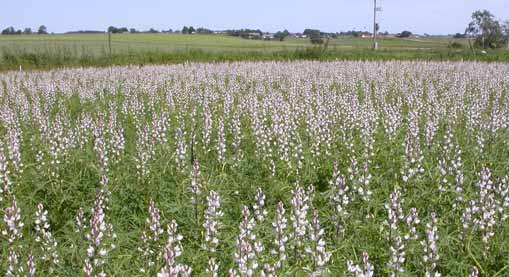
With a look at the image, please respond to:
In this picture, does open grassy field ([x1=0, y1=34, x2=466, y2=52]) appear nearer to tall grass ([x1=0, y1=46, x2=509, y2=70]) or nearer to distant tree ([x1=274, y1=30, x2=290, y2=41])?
tall grass ([x1=0, y1=46, x2=509, y2=70])

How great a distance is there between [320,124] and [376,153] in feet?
3.21

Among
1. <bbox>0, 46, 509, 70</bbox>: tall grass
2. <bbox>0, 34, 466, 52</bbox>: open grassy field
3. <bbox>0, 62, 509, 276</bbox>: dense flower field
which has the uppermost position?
<bbox>0, 34, 466, 52</bbox>: open grassy field

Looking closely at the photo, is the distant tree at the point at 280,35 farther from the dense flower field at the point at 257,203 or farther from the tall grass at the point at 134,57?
the dense flower field at the point at 257,203

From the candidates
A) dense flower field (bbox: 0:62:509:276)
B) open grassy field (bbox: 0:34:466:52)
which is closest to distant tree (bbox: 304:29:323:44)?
open grassy field (bbox: 0:34:466:52)

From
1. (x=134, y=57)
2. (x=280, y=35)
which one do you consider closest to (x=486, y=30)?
(x=280, y=35)

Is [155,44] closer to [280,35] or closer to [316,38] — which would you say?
[316,38]

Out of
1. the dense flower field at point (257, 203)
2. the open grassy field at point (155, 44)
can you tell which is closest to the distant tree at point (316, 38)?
the open grassy field at point (155, 44)

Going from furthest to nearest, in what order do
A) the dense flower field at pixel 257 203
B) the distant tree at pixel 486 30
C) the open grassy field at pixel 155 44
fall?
1. the distant tree at pixel 486 30
2. the open grassy field at pixel 155 44
3. the dense flower field at pixel 257 203

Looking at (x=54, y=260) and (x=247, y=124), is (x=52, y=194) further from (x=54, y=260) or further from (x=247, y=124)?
(x=247, y=124)

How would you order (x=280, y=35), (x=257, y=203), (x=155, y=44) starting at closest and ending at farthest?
1. (x=257, y=203)
2. (x=155, y=44)
3. (x=280, y=35)

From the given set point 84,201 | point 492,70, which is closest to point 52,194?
point 84,201

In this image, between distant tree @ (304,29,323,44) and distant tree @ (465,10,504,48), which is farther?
distant tree @ (465,10,504,48)

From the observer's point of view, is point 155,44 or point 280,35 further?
point 280,35

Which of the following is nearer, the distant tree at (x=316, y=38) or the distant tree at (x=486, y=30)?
the distant tree at (x=316, y=38)
